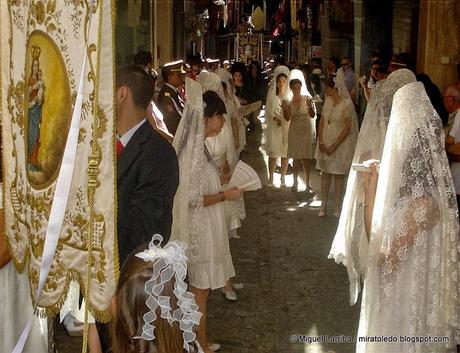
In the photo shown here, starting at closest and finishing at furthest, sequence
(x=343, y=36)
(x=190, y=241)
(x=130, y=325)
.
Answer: (x=130, y=325) → (x=190, y=241) → (x=343, y=36)

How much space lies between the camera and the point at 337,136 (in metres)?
9.37

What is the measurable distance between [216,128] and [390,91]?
1309mm

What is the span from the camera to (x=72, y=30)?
8.57ft

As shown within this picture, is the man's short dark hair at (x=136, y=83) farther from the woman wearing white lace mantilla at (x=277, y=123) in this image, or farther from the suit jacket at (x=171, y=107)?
the woman wearing white lace mantilla at (x=277, y=123)

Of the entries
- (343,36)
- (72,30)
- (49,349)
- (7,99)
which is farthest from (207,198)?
(343,36)

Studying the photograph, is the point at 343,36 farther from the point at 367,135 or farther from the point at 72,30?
the point at 72,30

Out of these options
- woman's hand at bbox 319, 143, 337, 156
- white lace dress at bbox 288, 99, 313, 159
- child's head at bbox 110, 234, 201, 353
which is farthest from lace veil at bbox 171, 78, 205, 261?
white lace dress at bbox 288, 99, 313, 159

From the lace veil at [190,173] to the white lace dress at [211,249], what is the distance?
0.29ft

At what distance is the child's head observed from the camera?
96.1 inches

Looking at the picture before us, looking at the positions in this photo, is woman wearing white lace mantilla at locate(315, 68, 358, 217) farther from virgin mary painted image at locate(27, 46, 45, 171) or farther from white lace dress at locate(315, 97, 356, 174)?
virgin mary painted image at locate(27, 46, 45, 171)

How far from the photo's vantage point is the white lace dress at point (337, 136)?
930 cm

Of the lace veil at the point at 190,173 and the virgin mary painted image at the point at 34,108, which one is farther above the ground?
the virgin mary painted image at the point at 34,108

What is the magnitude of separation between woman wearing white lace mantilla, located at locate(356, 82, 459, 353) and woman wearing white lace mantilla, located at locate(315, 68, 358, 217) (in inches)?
206

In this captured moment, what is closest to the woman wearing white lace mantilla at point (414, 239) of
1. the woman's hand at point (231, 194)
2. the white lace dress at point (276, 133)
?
the woman's hand at point (231, 194)
